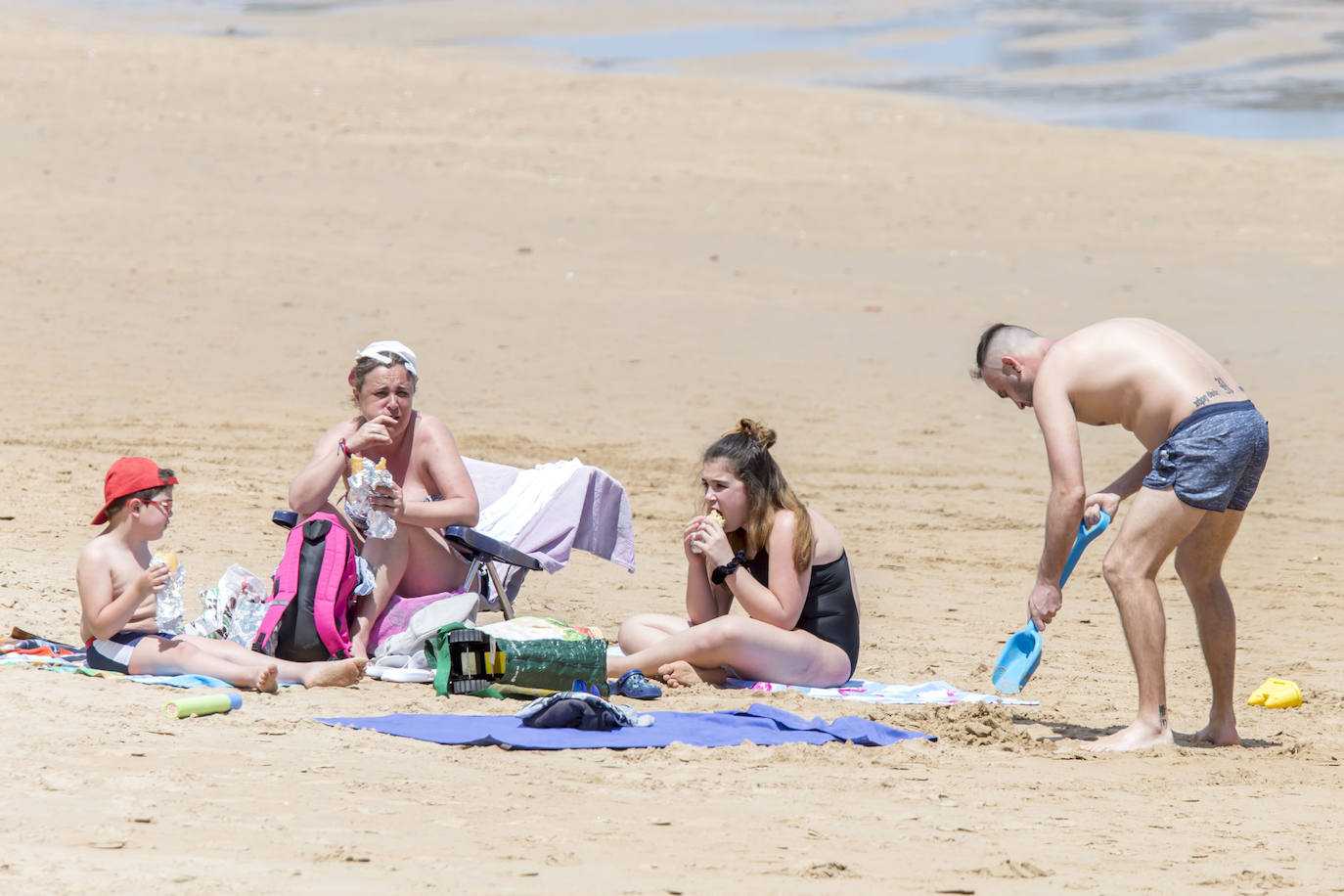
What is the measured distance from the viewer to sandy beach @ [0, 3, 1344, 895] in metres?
4.21

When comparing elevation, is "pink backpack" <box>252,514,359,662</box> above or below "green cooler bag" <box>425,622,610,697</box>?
above

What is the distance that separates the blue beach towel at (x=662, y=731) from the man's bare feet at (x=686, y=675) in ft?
1.95

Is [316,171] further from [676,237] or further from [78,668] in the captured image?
[78,668]

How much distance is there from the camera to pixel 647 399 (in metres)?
12.8

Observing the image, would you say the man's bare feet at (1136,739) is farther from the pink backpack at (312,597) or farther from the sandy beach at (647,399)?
the pink backpack at (312,597)

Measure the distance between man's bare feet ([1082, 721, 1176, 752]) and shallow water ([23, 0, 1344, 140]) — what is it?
19.5 metres

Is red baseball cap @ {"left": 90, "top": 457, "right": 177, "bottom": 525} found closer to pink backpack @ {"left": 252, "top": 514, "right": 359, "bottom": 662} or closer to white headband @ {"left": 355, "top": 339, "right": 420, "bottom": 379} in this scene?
pink backpack @ {"left": 252, "top": 514, "right": 359, "bottom": 662}

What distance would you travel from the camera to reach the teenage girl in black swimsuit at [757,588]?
6148 mm

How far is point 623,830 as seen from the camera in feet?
13.8

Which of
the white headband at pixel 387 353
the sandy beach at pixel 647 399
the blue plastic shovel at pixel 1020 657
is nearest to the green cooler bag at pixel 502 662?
the sandy beach at pixel 647 399

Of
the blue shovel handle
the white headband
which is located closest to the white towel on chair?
the white headband

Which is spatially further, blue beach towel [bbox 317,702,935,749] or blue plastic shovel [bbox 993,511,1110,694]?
blue plastic shovel [bbox 993,511,1110,694]

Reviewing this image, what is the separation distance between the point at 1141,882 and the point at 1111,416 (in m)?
1.93

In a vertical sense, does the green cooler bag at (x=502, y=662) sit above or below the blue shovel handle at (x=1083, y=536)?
below
